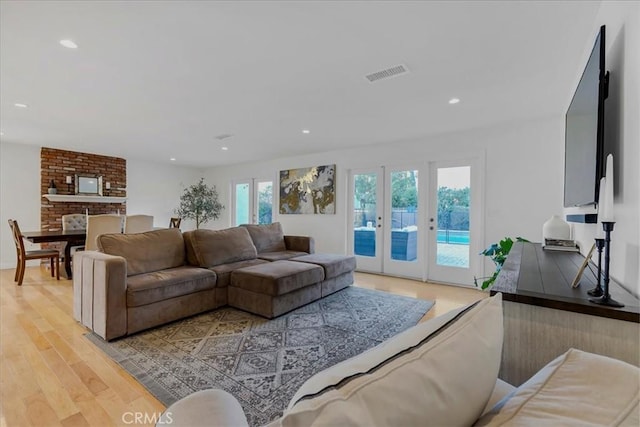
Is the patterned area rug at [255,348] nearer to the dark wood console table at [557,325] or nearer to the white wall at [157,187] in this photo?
the dark wood console table at [557,325]

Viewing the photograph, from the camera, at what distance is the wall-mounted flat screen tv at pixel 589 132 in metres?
1.37

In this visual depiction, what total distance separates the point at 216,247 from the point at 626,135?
349 cm

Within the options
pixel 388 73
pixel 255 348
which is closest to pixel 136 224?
pixel 255 348

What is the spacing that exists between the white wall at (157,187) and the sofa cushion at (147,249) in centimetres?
438

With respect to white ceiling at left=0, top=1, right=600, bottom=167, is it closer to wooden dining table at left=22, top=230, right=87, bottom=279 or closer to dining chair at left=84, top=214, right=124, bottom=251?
dining chair at left=84, top=214, right=124, bottom=251

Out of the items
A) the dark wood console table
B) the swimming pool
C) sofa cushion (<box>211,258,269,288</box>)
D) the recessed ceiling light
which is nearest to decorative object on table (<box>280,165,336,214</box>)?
the swimming pool

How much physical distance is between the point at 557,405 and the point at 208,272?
3043mm

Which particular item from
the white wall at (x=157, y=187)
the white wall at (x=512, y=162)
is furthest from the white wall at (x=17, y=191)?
the white wall at (x=512, y=162)

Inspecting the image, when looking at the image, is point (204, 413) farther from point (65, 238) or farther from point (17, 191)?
point (17, 191)

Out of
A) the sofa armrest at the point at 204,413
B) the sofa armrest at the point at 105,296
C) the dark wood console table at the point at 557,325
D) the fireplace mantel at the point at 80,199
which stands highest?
the fireplace mantel at the point at 80,199

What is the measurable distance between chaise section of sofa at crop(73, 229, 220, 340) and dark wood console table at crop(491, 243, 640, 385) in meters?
2.69

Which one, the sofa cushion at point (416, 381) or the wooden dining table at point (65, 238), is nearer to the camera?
the sofa cushion at point (416, 381)

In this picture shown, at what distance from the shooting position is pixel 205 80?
2715 mm

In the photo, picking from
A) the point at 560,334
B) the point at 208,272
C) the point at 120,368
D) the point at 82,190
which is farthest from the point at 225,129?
the point at 560,334
